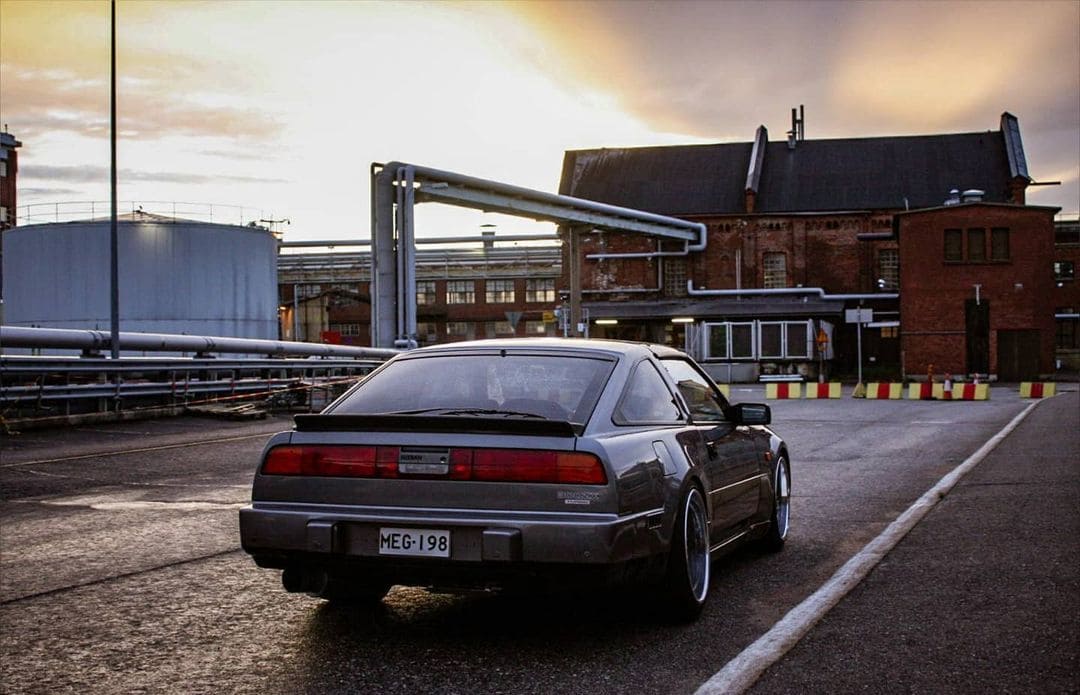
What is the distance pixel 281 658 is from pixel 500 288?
85.3m

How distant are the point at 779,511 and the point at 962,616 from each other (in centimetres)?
222

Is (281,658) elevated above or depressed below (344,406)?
below

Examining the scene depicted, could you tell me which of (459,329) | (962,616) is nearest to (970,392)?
(962,616)

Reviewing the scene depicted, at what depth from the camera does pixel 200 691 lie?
4555 millimetres

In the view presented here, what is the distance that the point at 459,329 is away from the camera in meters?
89.8

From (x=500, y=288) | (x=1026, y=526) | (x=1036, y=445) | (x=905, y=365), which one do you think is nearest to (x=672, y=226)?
(x=905, y=365)

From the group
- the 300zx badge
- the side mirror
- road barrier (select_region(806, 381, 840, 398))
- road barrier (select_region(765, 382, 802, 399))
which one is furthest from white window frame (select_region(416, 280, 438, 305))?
the 300zx badge

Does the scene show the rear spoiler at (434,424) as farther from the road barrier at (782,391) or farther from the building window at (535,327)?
the building window at (535,327)

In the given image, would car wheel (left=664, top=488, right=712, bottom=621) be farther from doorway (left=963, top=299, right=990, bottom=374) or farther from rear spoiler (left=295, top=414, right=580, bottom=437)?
doorway (left=963, top=299, right=990, bottom=374)

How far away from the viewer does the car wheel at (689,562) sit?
5.56m

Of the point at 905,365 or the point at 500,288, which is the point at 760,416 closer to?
the point at 905,365

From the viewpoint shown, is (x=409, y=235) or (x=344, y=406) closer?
(x=344, y=406)

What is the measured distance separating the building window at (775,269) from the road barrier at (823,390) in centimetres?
3193

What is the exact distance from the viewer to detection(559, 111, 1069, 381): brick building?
205 ft
